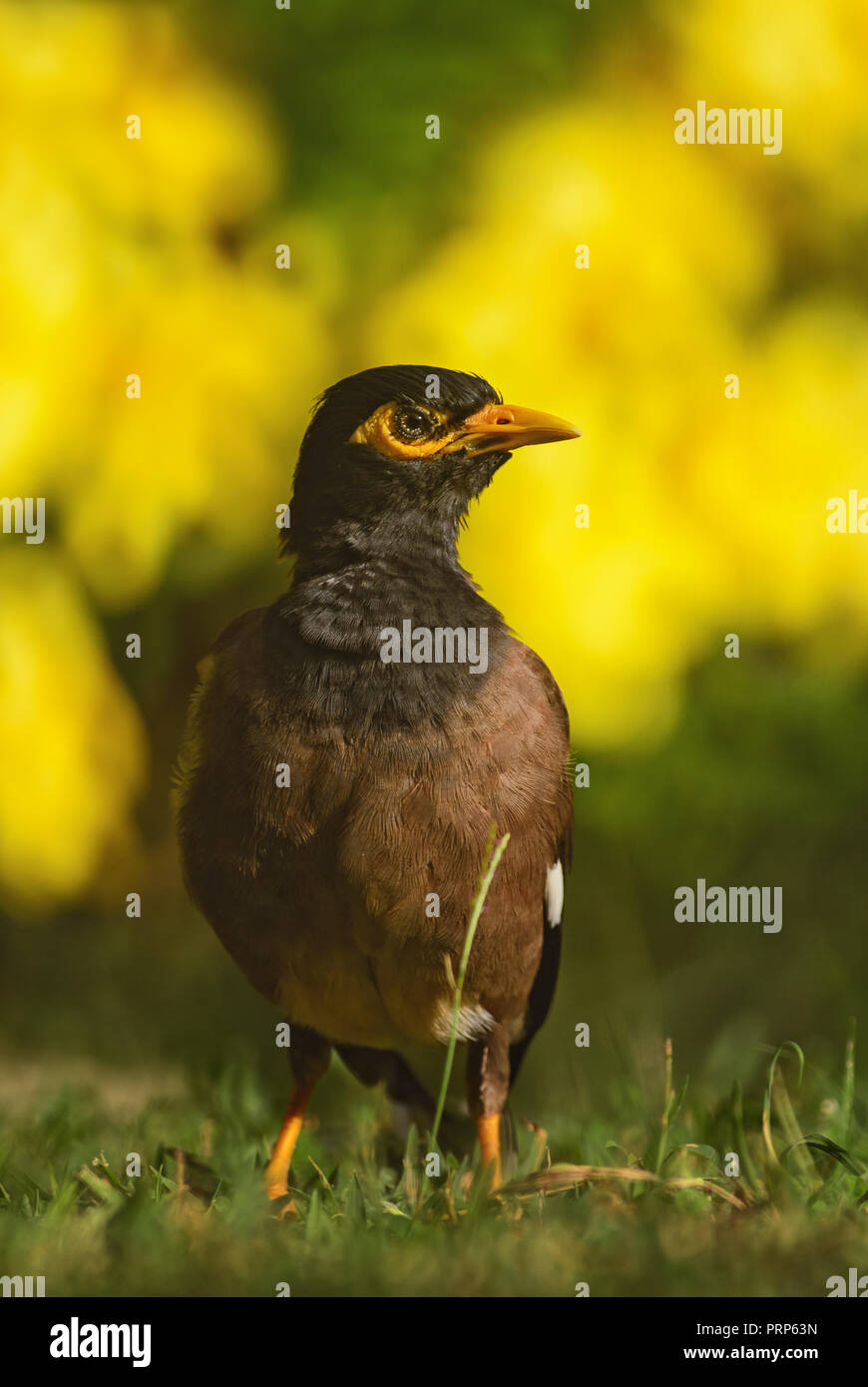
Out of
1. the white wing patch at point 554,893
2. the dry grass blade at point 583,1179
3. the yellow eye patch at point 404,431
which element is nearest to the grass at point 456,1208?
the dry grass blade at point 583,1179

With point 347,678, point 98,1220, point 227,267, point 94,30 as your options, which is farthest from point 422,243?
point 98,1220

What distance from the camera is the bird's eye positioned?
3.56 m

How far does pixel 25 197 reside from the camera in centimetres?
447

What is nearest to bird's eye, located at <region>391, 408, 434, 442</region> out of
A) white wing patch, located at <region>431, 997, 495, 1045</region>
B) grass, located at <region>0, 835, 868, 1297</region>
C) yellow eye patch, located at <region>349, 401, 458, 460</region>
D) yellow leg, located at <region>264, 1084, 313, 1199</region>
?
yellow eye patch, located at <region>349, 401, 458, 460</region>

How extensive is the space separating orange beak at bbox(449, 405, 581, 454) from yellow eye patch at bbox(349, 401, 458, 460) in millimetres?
43

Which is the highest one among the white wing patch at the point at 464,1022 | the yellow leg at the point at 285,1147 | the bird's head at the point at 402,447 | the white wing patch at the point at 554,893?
the bird's head at the point at 402,447

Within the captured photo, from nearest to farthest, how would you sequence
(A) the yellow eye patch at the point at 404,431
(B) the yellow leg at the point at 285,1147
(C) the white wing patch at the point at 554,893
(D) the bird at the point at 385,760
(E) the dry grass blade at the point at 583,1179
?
(E) the dry grass blade at the point at 583,1179 < (D) the bird at the point at 385,760 < (B) the yellow leg at the point at 285,1147 < (A) the yellow eye patch at the point at 404,431 < (C) the white wing patch at the point at 554,893

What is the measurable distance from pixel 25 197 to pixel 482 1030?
2739mm

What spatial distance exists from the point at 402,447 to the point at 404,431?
40 millimetres

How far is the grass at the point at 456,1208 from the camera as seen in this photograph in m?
2.66

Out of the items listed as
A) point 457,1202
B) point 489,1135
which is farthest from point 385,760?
point 489,1135

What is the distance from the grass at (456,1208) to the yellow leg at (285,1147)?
0.04 m

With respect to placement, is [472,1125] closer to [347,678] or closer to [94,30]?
[347,678]

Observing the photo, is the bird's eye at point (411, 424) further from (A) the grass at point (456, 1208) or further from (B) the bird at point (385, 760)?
(A) the grass at point (456, 1208)
